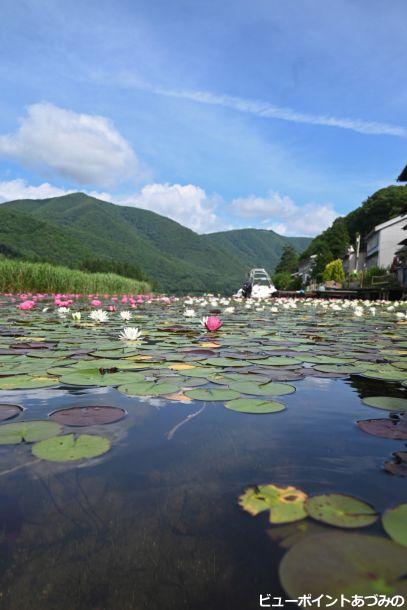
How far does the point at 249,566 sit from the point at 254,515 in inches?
7.5

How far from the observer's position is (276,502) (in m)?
1.08

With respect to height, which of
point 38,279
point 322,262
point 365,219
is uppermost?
point 365,219

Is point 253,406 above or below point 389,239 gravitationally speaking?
below

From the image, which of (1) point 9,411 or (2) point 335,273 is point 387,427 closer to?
(1) point 9,411

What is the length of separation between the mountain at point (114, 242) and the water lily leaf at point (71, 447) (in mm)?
Result: 48831

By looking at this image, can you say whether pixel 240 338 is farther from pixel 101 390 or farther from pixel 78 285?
pixel 78 285

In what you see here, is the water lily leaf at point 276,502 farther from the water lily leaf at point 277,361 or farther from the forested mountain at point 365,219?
the forested mountain at point 365,219

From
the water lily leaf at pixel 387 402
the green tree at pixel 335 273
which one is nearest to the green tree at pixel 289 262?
the green tree at pixel 335 273

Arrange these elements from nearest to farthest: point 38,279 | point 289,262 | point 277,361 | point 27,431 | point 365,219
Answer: point 27,431 → point 277,361 → point 38,279 → point 365,219 → point 289,262

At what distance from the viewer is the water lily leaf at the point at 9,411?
1773 millimetres

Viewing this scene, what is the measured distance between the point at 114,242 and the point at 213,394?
121 meters

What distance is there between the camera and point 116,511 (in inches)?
41.4

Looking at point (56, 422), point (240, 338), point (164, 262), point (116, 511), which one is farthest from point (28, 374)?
point (164, 262)

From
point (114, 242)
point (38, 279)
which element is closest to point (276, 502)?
point (38, 279)
